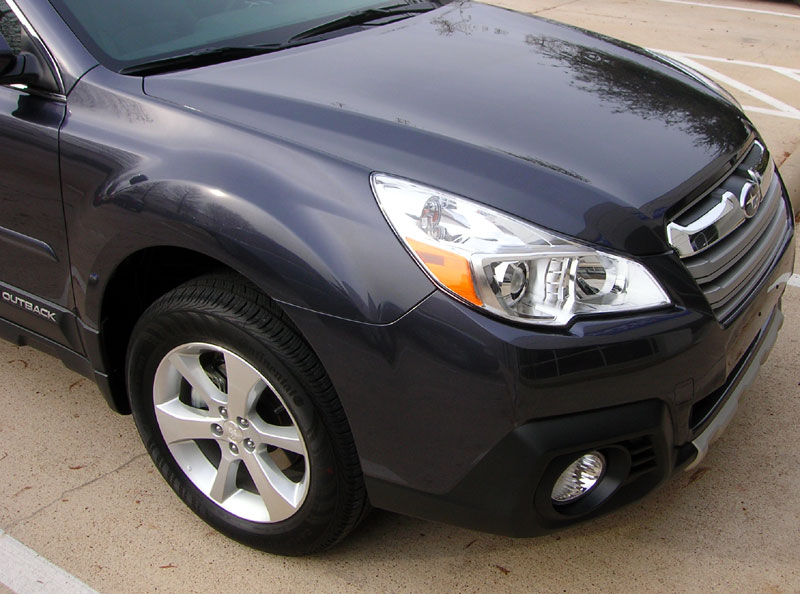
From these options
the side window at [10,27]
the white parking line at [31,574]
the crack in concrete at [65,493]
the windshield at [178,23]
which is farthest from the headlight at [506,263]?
the crack in concrete at [65,493]

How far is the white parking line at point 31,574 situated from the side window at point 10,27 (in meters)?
1.40

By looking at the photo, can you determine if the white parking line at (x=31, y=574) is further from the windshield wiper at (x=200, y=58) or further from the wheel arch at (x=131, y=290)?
the windshield wiper at (x=200, y=58)

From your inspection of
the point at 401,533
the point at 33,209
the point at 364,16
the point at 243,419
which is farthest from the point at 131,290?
the point at 364,16

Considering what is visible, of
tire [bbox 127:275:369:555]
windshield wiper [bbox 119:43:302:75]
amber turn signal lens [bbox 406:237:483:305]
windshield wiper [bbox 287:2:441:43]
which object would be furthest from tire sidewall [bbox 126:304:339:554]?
windshield wiper [bbox 287:2:441:43]

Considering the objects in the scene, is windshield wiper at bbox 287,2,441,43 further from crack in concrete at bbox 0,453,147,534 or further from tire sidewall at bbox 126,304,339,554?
crack in concrete at bbox 0,453,147,534

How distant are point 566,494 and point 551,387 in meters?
0.39

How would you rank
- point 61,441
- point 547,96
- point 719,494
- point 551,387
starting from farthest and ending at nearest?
point 61,441, point 719,494, point 547,96, point 551,387

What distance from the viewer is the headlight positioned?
1818mm

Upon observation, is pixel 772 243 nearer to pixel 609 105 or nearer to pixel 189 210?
pixel 609 105

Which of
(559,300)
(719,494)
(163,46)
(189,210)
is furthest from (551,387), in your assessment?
(163,46)

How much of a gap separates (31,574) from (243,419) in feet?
2.52

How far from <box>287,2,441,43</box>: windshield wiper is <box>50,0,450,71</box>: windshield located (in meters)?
0.02

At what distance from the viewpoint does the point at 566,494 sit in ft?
6.77

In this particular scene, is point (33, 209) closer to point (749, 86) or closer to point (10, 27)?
point (10, 27)
